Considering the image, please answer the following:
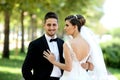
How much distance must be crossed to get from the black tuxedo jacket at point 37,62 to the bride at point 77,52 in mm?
118

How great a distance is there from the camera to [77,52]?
5625 mm

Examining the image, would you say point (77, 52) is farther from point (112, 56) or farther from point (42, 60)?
point (112, 56)

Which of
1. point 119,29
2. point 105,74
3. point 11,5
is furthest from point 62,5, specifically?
point 119,29

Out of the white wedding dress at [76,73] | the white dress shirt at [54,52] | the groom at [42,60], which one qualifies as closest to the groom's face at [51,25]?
the groom at [42,60]

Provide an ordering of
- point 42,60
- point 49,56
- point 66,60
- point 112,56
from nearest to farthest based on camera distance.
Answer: point 66,60, point 49,56, point 42,60, point 112,56

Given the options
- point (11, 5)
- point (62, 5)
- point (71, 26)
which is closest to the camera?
point (71, 26)

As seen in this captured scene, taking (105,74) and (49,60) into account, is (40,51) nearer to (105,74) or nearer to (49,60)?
(49,60)

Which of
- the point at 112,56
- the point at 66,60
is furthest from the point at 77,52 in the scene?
the point at 112,56

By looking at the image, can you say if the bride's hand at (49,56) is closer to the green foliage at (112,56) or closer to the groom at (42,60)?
the groom at (42,60)

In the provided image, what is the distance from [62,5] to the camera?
2998 centimetres

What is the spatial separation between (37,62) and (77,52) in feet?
2.16

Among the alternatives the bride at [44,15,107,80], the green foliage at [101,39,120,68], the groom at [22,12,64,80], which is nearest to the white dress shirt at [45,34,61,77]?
the groom at [22,12,64,80]

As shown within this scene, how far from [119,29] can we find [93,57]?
4335 inches

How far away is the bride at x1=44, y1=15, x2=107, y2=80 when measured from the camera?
5.62 metres
